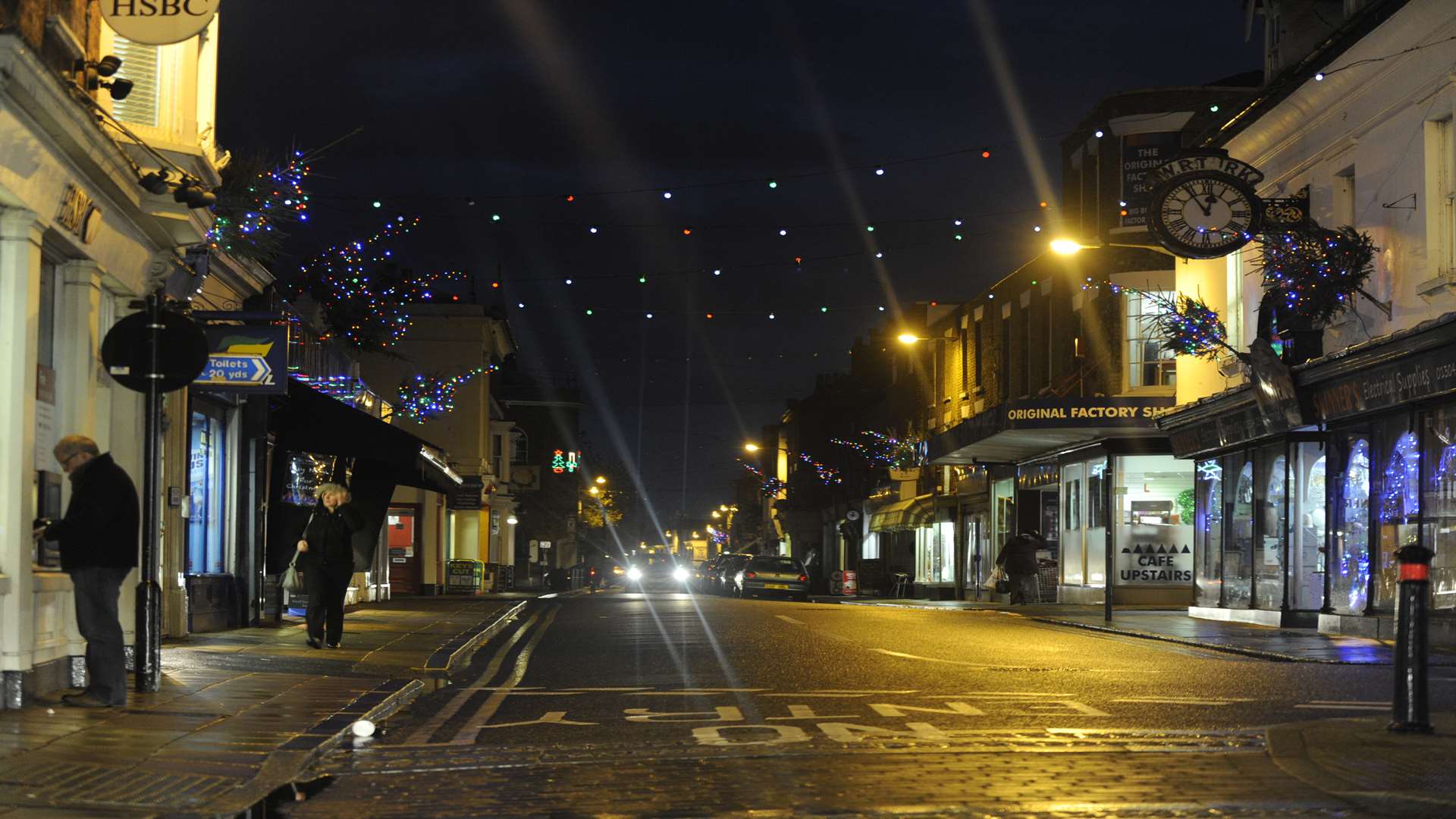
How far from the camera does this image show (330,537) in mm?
18094

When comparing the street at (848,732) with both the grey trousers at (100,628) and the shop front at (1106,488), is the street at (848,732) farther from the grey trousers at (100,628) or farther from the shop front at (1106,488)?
the shop front at (1106,488)

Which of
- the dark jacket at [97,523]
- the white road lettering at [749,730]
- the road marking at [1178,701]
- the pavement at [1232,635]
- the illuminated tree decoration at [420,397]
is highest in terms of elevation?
A: the illuminated tree decoration at [420,397]

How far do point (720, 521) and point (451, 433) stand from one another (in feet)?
355

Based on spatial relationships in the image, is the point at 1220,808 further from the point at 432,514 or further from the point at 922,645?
the point at 432,514

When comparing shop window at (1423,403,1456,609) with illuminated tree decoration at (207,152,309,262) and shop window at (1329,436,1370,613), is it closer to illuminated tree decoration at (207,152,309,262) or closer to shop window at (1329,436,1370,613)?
shop window at (1329,436,1370,613)

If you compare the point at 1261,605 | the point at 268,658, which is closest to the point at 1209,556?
the point at 1261,605

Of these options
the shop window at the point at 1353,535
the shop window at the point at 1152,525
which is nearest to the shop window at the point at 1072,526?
the shop window at the point at 1152,525

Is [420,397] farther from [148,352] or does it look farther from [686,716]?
[686,716]

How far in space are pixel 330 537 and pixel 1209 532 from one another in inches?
637

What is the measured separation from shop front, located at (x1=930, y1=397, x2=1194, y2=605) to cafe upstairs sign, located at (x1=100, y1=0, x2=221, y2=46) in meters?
21.2

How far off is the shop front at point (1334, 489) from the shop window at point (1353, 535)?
0.02 meters

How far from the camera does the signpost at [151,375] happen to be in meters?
12.3

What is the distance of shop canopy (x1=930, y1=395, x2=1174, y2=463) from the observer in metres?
33.5

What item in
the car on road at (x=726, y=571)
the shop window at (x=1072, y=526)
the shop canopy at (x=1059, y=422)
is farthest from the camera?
the car on road at (x=726, y=571)
